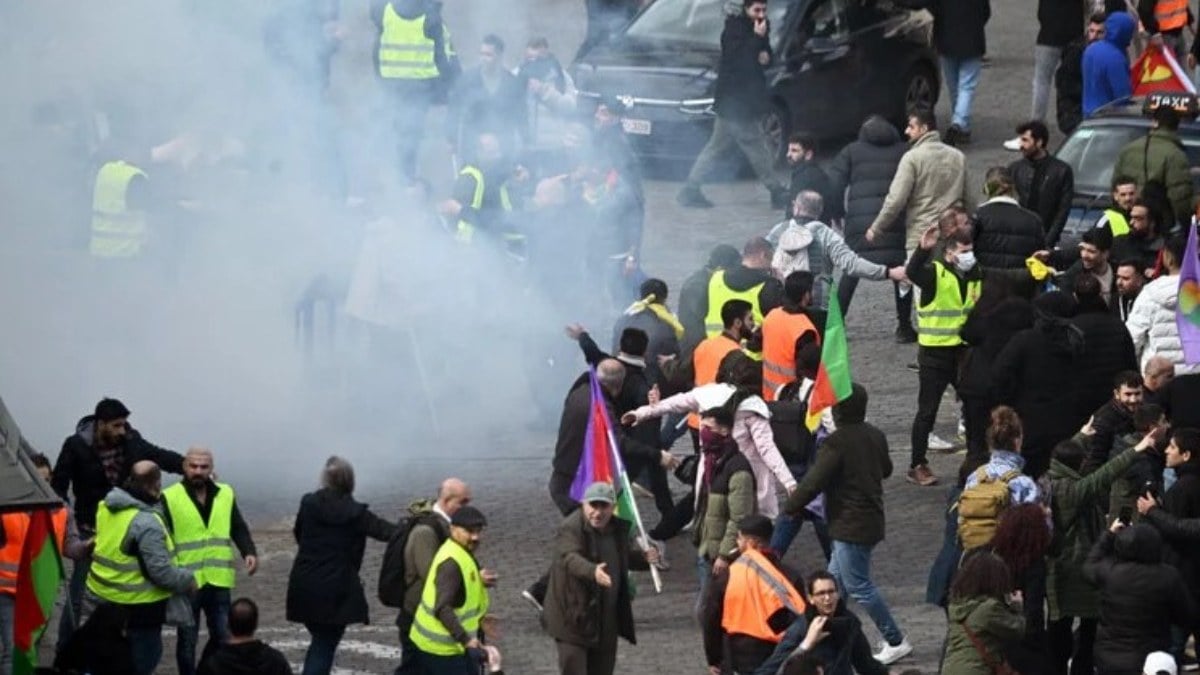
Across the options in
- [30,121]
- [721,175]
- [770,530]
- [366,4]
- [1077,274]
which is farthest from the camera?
[721,175]

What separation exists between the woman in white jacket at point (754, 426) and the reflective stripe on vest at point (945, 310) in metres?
2.10

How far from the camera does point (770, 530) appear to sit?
567 inches

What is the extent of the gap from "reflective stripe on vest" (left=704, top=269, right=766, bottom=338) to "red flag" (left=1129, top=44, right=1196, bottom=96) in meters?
6.39

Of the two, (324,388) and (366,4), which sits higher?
(366,4)

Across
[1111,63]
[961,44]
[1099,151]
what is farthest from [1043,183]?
[961,44]

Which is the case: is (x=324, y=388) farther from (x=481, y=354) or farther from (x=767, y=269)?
(x=767, y=269)

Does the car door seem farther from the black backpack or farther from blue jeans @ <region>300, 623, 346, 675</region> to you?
the black backpack

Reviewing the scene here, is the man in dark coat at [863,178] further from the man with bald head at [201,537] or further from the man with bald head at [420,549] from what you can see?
the man with bald head at [420,549]

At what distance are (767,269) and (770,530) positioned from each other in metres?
4.52

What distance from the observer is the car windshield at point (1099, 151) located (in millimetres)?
21688

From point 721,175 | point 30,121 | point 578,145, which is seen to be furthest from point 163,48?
point 721,175

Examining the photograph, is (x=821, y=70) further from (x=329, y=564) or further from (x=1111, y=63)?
(x=329, y=564)

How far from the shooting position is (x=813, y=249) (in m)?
19.9

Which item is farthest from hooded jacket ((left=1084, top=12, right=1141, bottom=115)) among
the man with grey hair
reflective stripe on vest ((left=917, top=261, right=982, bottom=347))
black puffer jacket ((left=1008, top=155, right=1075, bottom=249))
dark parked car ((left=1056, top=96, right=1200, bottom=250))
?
reflective stripe on vest ((left=917, top=261, right=982, bottom=347))
